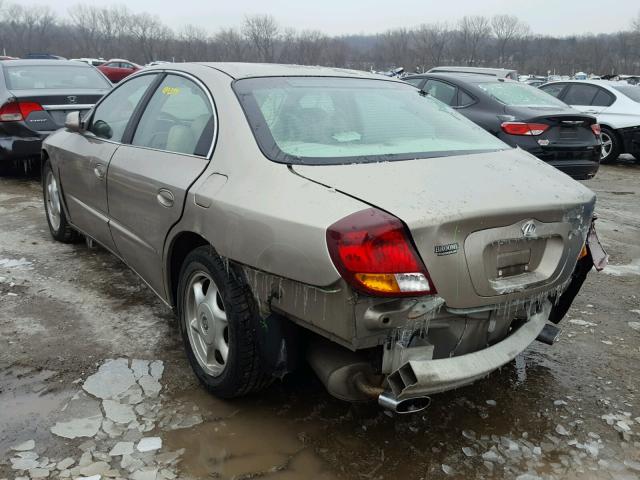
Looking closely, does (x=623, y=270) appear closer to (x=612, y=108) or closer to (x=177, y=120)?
(x=177, y=120)

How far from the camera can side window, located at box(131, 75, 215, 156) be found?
9.74ft

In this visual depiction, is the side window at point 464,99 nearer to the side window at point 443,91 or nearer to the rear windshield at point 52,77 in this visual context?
the side window at point 443,91

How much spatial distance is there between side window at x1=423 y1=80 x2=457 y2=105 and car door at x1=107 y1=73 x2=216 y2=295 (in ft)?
18.0

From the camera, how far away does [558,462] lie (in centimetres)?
248

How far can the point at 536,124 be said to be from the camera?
23.7 feet

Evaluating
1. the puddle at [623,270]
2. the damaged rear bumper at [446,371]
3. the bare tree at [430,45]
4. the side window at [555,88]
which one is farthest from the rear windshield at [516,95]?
the bare tree at [430,45]

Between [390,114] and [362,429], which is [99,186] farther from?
[362,429]

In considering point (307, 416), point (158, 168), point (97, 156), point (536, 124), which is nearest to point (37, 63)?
point (97, 156)

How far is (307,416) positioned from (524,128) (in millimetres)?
5604

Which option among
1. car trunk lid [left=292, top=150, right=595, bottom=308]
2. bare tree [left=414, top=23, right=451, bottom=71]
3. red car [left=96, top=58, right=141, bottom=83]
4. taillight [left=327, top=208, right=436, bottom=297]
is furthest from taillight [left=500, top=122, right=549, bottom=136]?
bare tree [left=414, top=23, right=451, bottom=71]

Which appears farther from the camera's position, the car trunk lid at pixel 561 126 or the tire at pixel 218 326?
the car trunk lid at pixel 561 126

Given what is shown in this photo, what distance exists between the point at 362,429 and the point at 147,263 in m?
1.52

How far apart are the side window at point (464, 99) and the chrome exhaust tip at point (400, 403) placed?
20.7 feet

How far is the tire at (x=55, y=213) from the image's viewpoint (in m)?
5.02
